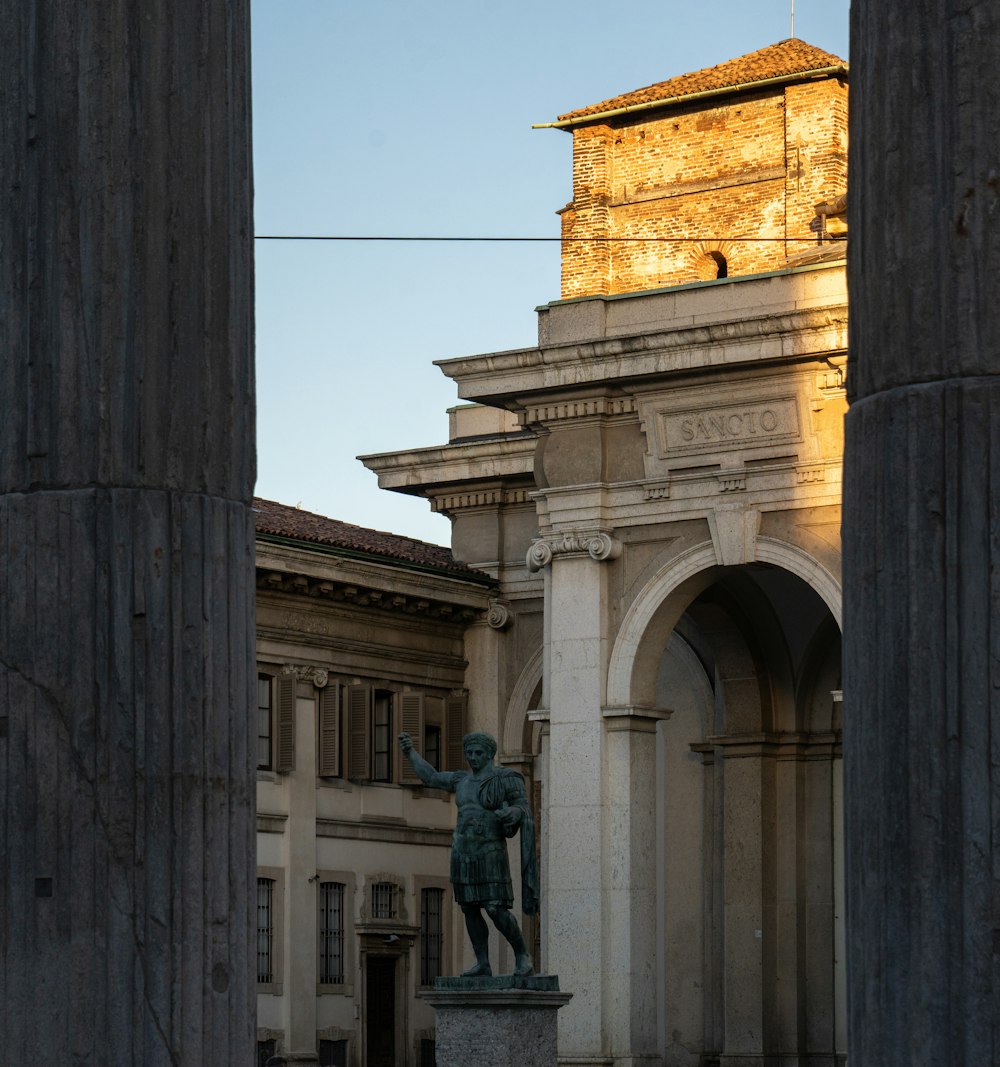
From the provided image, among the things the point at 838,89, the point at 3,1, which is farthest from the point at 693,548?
the point at 3,1

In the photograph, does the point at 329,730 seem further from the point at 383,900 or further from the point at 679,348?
the point at 679,348

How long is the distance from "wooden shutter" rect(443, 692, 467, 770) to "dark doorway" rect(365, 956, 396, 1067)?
3.01 m

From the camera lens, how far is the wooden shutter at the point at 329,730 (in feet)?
109

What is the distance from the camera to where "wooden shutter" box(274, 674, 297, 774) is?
3238 centimetres

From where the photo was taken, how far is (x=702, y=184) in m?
46.3

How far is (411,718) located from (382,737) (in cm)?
48

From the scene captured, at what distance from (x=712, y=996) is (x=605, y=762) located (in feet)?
16.9

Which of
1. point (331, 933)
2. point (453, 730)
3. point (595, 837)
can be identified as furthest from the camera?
point (453, 730)

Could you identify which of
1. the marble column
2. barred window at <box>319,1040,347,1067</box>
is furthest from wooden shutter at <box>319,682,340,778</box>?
the marble column

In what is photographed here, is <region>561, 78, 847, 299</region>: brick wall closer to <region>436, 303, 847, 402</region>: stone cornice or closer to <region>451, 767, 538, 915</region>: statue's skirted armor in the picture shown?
<region>436, 303, 847, 402</region>: stone cornice

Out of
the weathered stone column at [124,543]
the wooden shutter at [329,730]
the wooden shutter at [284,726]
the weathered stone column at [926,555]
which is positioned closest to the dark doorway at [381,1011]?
the wooden shutter at [329,730]

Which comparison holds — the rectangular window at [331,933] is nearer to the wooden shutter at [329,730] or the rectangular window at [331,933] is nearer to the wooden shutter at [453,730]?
the wooden shutter at [329,730]

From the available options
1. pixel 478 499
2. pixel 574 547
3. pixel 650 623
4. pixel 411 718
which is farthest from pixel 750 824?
pixel 478 499

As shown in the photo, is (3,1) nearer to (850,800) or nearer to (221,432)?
(221,432)
